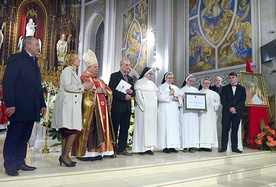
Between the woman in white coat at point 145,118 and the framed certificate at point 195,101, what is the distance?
76cm

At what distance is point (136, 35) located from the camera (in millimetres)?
12414

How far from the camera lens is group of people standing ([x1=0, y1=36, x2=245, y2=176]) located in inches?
120

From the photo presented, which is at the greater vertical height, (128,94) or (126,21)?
(126,21)

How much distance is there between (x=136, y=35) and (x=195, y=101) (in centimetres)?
777

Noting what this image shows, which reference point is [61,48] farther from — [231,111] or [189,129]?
[231,111]

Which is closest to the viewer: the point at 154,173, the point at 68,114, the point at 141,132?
the point at 68,114

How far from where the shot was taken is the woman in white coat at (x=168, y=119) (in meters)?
5.13

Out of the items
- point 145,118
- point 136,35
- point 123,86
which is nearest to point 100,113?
point 123,86

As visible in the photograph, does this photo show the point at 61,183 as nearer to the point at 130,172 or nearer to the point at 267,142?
the point at 130,172

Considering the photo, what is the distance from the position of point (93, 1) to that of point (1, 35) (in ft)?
19.6

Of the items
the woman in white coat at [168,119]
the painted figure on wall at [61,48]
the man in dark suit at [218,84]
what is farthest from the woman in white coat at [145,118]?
the painted figure on wall at [61,48]

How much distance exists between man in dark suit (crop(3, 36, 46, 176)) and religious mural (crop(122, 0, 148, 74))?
8.45 metres

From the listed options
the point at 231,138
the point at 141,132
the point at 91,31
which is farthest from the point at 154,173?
the point at 91,31

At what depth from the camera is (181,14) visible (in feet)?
33.8
